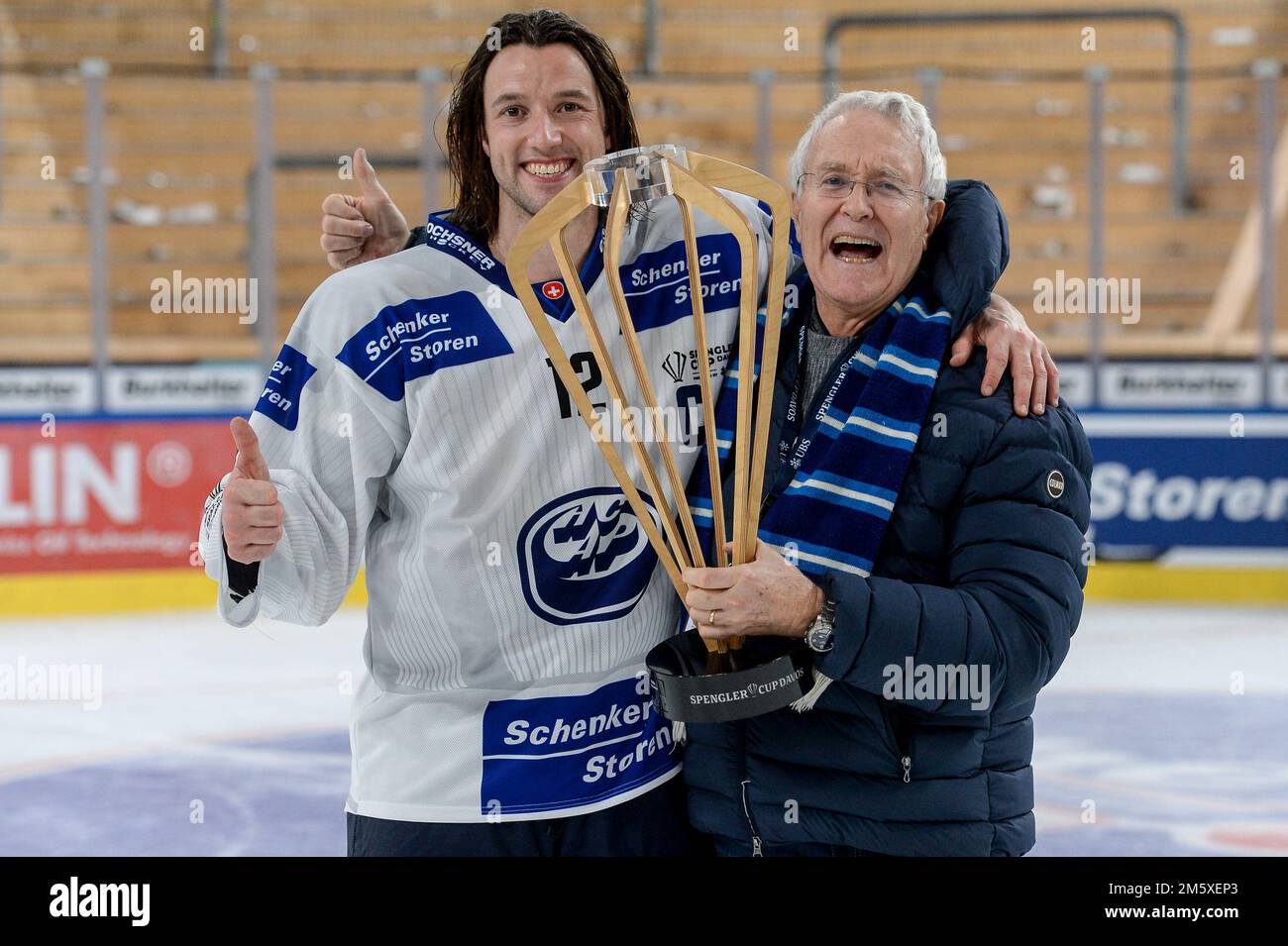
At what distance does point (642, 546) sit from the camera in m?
2.03

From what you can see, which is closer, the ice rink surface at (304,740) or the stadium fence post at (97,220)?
the ice rink surface at (304,740)

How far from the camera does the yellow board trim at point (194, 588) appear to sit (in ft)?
22.2

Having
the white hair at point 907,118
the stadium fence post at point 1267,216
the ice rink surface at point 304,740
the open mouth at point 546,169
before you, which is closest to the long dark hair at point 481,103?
the open mouth at point 546,169

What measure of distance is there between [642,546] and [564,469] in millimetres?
155

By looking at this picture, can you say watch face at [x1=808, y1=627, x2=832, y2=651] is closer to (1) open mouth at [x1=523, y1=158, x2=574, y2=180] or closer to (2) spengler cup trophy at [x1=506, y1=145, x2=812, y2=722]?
(2) spengler cup trophy at [x1=506, y1=145, x2=812, y2=722]

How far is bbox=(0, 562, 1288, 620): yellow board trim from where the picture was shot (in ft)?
22.2

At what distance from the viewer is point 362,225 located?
235 cm

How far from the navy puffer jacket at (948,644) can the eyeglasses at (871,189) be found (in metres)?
0.10

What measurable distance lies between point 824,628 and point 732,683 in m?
0.14

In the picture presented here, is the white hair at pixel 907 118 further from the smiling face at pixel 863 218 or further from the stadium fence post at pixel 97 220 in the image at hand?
the stadium fence post at pixel 97 220

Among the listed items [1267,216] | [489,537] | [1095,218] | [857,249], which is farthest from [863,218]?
[1267,216]

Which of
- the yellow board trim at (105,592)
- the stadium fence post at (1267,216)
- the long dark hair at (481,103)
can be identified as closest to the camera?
the long dark hair at (481,103)
